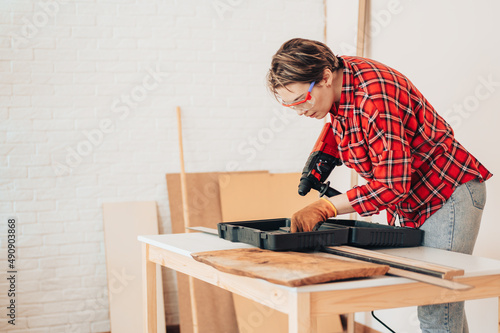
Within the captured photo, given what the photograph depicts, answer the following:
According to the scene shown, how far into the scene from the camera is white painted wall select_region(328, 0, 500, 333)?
7.72 feet

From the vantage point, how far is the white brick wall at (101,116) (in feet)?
10.6

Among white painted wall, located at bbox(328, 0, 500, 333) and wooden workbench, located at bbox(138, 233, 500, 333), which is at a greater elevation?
white painted wall, located at bbox(328, 0, 500, 333)

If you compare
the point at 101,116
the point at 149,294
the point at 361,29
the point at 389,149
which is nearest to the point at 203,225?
the point at 101,116

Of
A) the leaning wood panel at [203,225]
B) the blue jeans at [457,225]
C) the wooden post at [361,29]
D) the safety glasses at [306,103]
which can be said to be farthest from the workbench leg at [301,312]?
the wooden post at [361,29]

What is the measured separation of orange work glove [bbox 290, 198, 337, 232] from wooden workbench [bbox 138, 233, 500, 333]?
195mm

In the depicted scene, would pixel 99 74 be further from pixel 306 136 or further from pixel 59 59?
pixel 306 136

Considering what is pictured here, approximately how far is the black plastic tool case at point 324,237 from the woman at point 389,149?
6cm

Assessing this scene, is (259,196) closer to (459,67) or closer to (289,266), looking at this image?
(459,67)

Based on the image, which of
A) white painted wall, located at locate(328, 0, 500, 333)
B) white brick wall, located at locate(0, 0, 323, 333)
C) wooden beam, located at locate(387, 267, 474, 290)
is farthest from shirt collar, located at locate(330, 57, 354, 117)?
white brick wall, located at locate(0, 0, 323, 333)

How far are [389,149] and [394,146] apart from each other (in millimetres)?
17

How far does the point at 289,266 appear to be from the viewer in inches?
54.3

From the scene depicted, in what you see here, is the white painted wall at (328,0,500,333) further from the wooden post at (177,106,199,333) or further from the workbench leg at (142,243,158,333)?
the workbench leg at (142,243,158,333)

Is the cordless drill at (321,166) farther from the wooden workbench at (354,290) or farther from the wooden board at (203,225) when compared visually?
the wooden board at (203,225)

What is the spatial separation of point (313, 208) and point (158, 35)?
7.16 ft
